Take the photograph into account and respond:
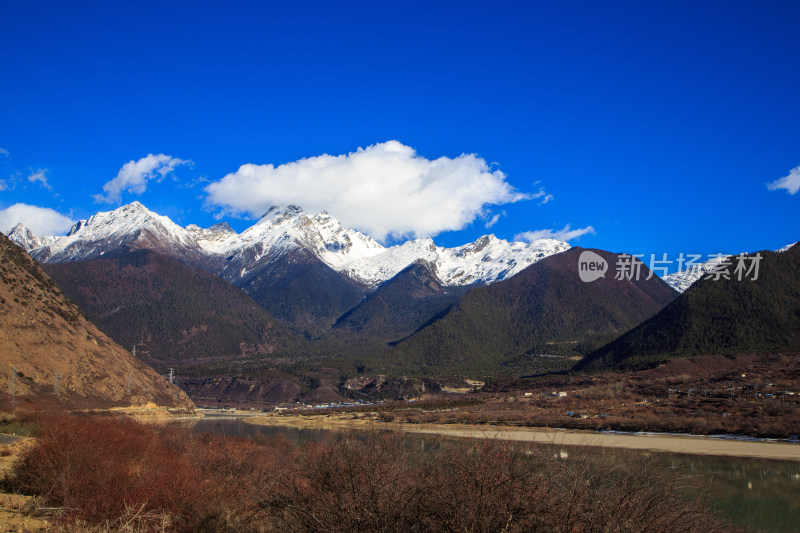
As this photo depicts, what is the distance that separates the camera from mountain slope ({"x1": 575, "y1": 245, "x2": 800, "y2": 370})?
423 feet

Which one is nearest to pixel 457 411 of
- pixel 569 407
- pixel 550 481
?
pixel 569 407

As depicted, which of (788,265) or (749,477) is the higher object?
(788,265)

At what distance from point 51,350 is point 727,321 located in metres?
137

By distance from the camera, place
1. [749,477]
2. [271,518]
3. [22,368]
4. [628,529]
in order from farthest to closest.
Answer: [22,368] < [749,477] < [271,518] < [628,529]

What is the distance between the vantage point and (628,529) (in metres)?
9.86

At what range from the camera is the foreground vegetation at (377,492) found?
10328mm

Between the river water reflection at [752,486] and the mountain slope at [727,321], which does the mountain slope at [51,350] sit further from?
the mountain slope at [727,321]

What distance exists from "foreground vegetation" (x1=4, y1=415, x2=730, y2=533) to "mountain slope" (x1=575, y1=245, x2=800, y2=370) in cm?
12250

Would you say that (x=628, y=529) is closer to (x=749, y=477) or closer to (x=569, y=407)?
(x=749, y=477)

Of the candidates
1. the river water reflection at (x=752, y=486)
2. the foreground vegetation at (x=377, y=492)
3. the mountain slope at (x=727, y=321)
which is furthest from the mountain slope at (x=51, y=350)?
the mountain slope at (x=727, y=321)

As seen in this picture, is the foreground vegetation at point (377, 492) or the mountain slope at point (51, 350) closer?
the foreground vegetation at point (377, 492)

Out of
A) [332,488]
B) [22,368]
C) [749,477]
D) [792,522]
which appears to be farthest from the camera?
[22,368]

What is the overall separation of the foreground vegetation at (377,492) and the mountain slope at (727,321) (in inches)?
4823

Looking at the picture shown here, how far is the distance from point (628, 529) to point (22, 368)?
8302cm
